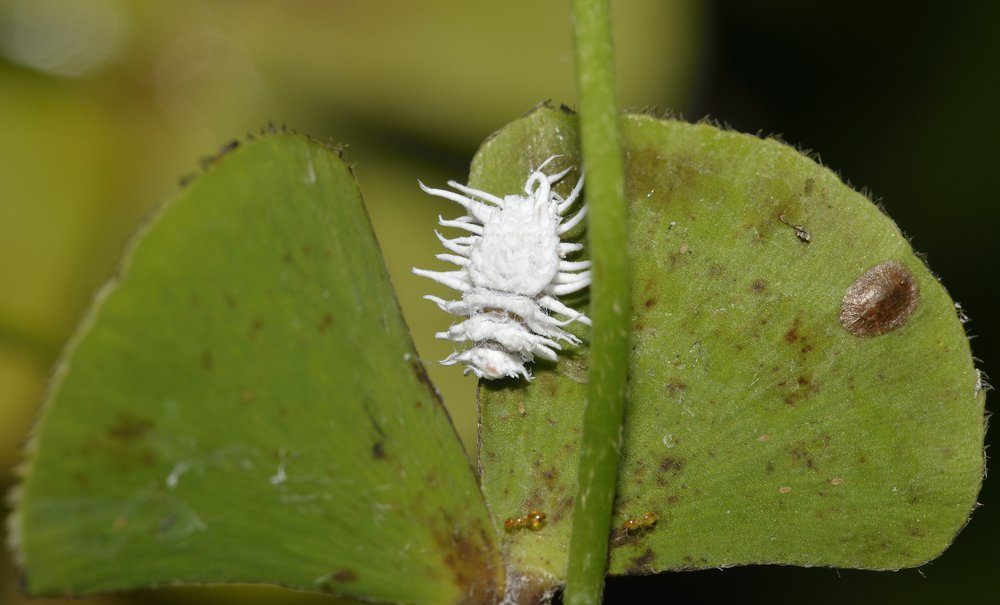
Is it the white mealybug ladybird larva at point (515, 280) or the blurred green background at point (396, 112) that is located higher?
the blurred green background at point (396, 112)

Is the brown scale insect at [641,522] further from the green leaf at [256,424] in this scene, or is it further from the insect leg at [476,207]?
the insect leg at [476,207]

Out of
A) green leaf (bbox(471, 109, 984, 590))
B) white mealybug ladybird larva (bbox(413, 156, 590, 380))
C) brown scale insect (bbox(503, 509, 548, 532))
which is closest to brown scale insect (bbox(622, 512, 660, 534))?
green leaf (bbox(471, 109, 984, 590))

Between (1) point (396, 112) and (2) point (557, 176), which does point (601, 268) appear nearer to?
(2) point (557, 176)

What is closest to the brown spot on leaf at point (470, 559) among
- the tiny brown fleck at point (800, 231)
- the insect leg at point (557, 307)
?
the insect leg at point (557, 307)

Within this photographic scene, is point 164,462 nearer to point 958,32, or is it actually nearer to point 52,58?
point 52,58

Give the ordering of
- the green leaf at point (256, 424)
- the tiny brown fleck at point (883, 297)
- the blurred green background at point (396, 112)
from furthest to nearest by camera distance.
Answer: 1. the blurred green background at point (396, 112)
2. the tiny brown fleck at point (883, 297)
3. the green leaf at point (256, 424)

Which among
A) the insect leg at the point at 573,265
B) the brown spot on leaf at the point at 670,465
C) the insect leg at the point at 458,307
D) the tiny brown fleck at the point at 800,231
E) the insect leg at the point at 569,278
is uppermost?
the tiny brown fleck at the point at 800,231
